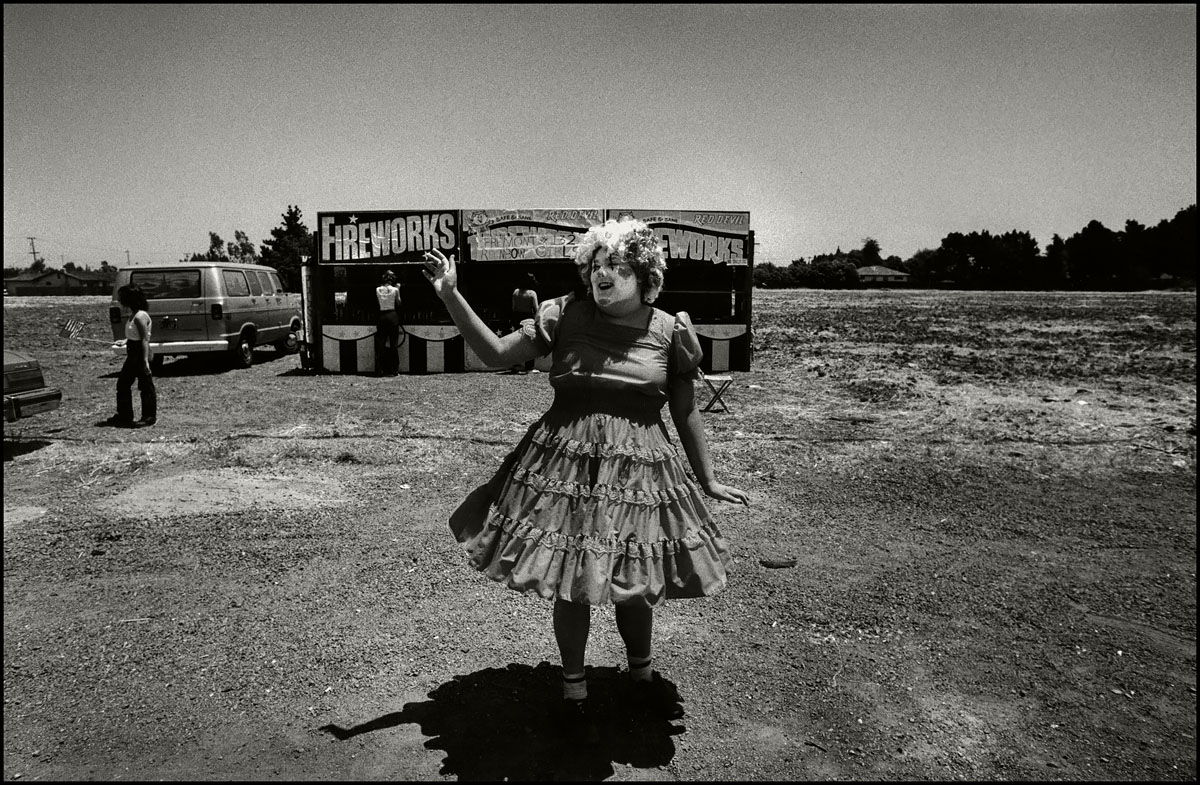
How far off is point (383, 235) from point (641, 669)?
1259 centimetres

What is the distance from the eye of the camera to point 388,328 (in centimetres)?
1370

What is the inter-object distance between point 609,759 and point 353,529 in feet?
9.94

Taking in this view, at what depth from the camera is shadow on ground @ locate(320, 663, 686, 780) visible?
2682 millimetres

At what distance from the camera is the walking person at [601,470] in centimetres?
252

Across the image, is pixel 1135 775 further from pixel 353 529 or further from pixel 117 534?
pixel 117 534

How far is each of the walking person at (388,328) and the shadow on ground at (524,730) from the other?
36.1 feet

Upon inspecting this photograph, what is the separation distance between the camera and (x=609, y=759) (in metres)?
2.73

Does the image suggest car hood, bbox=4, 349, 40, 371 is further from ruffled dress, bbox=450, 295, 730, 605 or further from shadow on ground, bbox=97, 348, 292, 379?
ruffled dress, bbox=450, 295, 730, 605

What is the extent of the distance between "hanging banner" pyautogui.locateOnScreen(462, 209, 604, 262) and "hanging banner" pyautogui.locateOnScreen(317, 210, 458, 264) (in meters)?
0.43

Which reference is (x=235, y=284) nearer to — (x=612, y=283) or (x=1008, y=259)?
(x=612, y=283)

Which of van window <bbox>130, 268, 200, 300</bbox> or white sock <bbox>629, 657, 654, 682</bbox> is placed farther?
van window <bbox>130, 268, 200, 300</bbox>

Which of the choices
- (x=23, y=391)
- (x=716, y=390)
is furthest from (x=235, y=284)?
(x=716, y=390)

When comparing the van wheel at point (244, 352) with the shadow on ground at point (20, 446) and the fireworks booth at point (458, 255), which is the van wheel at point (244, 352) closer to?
the fireworks booth at point (458, 255)

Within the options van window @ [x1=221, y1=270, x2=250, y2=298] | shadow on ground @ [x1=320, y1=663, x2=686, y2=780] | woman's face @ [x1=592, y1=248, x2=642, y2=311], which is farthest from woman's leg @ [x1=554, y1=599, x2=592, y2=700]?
van window @ [x1=221, y1=270, x2=250, y2=298]
